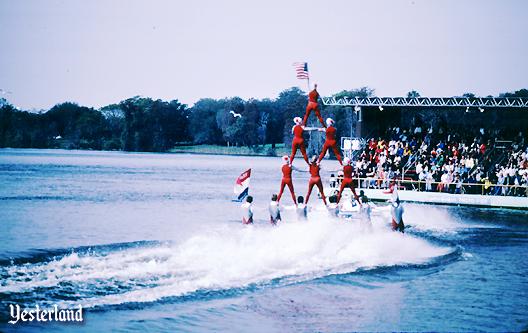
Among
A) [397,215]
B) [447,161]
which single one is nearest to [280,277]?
[397,215]

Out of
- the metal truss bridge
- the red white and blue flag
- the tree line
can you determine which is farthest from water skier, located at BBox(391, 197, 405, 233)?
the tree line

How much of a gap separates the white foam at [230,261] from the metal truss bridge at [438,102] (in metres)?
22.1

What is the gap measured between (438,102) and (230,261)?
31536 mm

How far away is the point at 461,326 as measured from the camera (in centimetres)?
1578

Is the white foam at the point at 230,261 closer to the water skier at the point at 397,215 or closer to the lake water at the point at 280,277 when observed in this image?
the lake water at the point at 280,277

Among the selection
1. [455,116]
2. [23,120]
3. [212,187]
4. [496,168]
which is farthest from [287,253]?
[23,120]

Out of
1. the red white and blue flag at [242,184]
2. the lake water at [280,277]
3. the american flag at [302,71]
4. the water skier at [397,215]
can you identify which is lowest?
the lake water at [280,277]

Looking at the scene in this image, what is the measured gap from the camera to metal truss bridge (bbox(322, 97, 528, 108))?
1797 inches

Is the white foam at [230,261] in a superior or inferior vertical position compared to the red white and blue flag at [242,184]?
inferior

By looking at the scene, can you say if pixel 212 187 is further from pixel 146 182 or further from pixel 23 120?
pixel 23 120

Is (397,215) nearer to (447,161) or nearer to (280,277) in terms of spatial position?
(280,277)

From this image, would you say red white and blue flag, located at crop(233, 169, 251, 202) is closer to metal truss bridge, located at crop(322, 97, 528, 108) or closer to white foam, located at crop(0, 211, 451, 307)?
white foam, located at crop(0, 211, 451, 307)

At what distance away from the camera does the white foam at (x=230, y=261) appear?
1770 centimetres

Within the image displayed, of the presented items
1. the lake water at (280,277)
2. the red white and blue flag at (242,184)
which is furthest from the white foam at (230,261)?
the red white and blue flag at (242,184)
